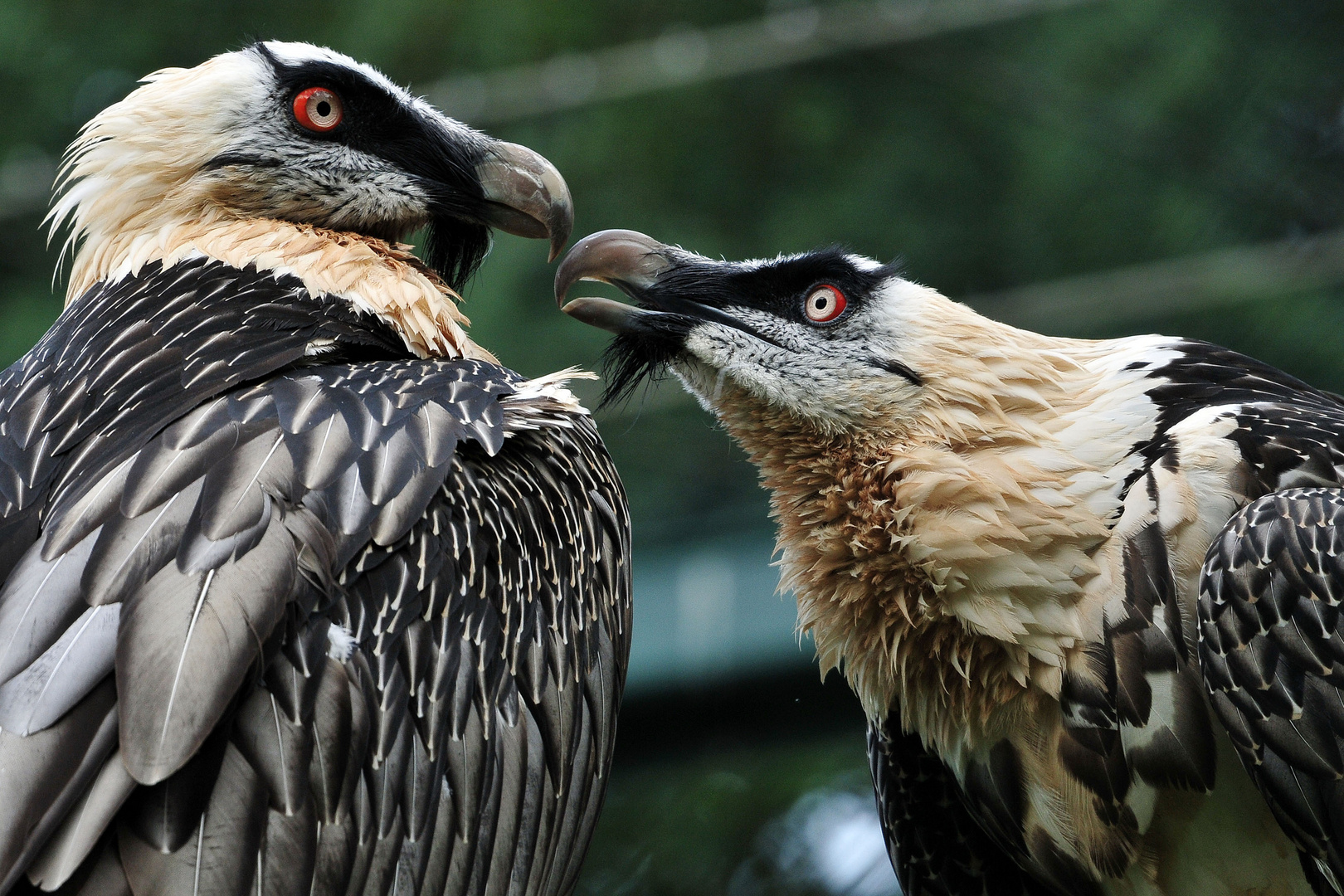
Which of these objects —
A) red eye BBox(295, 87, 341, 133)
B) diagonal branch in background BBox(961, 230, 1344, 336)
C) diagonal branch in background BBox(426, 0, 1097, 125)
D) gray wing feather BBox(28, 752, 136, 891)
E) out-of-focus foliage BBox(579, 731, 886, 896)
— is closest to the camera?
gray wing feather BBox(28, 752, 136, 891)

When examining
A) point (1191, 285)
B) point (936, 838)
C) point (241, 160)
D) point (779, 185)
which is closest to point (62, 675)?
point (241, 160)

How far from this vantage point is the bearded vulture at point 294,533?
212cm

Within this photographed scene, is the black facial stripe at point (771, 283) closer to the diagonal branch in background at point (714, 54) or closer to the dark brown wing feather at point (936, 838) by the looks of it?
the dark brown wing feather at point (936, 838)

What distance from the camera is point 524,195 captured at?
3543mm

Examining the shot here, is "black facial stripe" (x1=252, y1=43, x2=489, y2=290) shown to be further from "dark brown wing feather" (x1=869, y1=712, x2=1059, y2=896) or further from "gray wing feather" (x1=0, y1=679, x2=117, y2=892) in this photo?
"gray wing feather" (x1=0, y1=679, x2=117, y2=892)

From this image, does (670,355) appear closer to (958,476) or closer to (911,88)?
(958,476)

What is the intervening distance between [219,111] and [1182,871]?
2617 mm

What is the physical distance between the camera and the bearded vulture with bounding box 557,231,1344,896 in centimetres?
266

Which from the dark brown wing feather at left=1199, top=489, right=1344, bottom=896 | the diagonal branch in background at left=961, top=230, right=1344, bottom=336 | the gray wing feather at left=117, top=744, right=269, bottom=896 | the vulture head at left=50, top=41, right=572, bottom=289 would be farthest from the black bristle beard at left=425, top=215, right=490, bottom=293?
the diagonal branch in background at left=961, top=230, right=1344, bottom=336

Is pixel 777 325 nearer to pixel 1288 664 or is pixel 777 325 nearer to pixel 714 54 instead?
pixel 1288 664

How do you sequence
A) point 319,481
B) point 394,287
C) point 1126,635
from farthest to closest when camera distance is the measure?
point 394,287 → point 1126,635 → point 319,481

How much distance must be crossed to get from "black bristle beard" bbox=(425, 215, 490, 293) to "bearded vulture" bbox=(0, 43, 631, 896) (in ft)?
0.33

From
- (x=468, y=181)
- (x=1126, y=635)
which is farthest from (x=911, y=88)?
(x=1126, y=635)

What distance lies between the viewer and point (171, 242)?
10.9 feet
